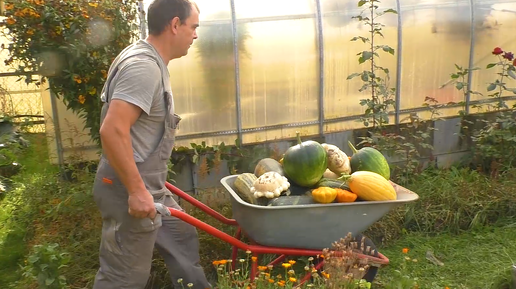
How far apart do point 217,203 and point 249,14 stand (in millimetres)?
1675

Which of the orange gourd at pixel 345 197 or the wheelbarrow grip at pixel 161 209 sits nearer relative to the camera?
the wheelbarrow grip at pixel 161 209

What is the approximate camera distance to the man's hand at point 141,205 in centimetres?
257

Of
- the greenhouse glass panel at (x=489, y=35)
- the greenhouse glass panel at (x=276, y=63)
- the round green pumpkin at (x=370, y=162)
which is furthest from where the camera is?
the greenhouse glass panel at (x=489, y=35)

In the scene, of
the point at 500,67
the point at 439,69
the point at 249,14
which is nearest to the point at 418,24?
the point at 439,69

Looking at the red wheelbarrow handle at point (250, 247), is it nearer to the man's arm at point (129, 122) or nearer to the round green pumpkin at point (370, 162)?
the man's arm at point (129, 122)

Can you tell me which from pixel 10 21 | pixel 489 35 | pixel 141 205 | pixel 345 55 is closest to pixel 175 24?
pixel 141 205

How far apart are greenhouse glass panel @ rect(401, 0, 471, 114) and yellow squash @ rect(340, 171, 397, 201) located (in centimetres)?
290

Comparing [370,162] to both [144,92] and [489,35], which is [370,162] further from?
[489,35]

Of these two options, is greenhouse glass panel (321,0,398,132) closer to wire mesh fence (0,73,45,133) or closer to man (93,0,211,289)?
man (93,0,211,289)

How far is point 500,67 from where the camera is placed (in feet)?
20.0

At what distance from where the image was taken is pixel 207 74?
488 centimetres

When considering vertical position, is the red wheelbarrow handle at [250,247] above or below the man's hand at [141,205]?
below

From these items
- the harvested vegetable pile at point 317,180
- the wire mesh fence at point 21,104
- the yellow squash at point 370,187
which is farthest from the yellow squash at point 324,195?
the wire mesh fence at point 21,104

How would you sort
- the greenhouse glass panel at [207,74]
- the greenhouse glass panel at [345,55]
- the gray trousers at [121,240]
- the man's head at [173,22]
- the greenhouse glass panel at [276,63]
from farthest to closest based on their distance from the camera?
the greenhouse glass panel at [345,55]
the greenhouse glass panel at [276,63]
the greenhouse glass panel at [207,74]
the gray trousers at [121,240]
the man's head at [173,22]
